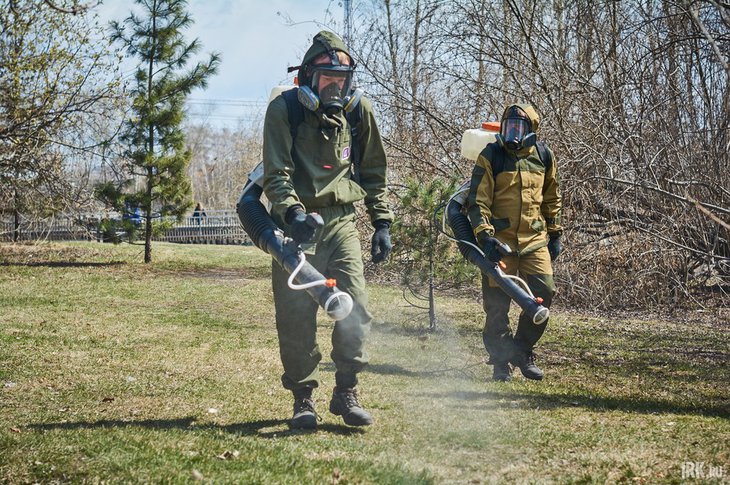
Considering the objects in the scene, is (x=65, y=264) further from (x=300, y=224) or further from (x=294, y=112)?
(x=300, y=224)

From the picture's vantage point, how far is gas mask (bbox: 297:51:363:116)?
15.5ft

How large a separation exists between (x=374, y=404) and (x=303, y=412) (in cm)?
87

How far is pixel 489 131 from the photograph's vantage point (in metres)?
6.91

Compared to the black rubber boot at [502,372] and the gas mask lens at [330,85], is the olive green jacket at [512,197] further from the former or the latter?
the gas mask lens at [330,85]

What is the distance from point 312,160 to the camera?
15.9 feet

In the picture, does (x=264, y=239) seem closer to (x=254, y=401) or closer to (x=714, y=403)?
(x=254, y=401)

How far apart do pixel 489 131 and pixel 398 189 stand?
7.53m

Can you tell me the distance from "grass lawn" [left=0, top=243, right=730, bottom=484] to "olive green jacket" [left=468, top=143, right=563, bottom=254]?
1.19 m

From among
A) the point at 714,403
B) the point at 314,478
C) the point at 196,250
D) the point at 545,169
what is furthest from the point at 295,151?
the point at 196,250

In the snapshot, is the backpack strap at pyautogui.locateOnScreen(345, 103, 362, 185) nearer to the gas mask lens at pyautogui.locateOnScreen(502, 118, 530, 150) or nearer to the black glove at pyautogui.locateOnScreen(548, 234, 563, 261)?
the gas mask lens at pyautogui.locateOnScreen(502, 118, 530, 150)

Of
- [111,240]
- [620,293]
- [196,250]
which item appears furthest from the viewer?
[196,250]

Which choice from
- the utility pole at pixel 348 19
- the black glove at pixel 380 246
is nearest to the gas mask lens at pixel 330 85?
the black glove at pixel 380 246

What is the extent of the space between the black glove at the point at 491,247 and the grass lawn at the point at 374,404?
991mm

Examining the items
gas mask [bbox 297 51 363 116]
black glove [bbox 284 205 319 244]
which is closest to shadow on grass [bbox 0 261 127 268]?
gas mask [bbox 297 51 363 116]
